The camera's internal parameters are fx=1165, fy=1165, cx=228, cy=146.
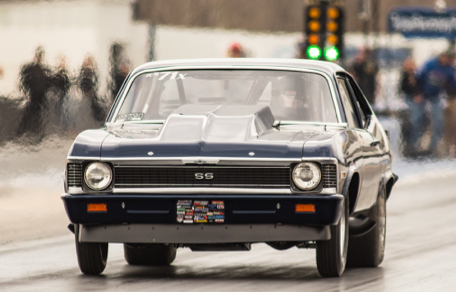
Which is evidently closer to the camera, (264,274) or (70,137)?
(264,274)

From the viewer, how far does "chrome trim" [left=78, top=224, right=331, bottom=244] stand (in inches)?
312

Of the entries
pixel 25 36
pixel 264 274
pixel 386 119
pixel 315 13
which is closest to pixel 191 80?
pixel 264 274

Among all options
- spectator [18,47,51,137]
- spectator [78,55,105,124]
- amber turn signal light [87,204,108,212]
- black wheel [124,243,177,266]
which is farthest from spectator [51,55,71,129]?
amber turn signal light [87,204,108,212]

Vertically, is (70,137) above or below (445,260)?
below

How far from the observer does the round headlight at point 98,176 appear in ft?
26.2

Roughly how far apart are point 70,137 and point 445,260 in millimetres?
12290

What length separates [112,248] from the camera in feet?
35.8

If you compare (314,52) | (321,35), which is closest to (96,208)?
(314,52)

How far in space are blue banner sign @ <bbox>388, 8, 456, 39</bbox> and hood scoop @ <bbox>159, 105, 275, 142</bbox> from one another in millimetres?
23489

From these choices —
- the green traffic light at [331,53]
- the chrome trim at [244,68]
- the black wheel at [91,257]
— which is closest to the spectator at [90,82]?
the green traffic light at [331,53]

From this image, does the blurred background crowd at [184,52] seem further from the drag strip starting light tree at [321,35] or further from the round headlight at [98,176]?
the round headlight at [98,176]

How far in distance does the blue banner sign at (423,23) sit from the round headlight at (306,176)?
78.9 ft

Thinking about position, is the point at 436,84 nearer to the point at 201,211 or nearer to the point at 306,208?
the point at 306,208

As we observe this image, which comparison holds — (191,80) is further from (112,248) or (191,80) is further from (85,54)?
(85,54)
